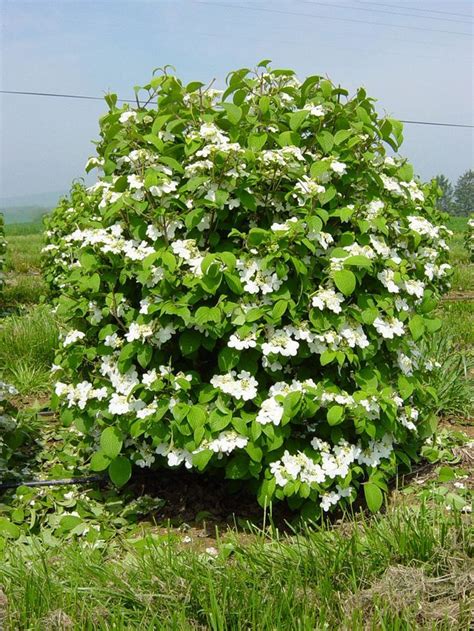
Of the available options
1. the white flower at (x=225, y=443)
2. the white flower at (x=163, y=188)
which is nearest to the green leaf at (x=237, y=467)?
the white flower at (x=225, y=443)

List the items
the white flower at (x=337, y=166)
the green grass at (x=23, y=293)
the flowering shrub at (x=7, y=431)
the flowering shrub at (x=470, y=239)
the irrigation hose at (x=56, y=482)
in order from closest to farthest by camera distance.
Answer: the white flower at (x=337, y=166) → the irrigation hose at (x=56, y=482) → the flowering shrub at (x=7, y=431) → the green grass at (x=23, y=293) → the flowering shrub at (x=470, y=239)

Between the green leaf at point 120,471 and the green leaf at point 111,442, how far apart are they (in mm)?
91

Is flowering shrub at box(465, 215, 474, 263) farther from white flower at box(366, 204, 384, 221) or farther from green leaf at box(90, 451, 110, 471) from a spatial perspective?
green leaf at box(90, 451, 110, 471)

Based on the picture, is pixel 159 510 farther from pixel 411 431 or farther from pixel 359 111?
pixel 359 111

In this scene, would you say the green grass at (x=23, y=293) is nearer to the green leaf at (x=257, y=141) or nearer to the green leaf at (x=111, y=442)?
the green leaf at (x=111, y=442)

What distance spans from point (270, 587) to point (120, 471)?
3.21 ft

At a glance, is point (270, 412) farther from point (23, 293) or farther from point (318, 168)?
point (23, 293)

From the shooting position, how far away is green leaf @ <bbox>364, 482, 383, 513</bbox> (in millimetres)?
2674

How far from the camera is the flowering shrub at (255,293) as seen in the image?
2572 mm

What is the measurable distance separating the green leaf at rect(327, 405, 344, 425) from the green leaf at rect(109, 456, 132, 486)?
0.86m

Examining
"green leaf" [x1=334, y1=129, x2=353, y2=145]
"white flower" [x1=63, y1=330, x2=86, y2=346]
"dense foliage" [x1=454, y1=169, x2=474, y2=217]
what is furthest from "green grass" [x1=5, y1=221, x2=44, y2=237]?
"dense foliage" [x1=454, y1=169, x2=474, y2=217]

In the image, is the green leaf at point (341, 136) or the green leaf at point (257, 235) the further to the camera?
the green leaf at point (341, 136)

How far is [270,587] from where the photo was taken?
6.72 ft

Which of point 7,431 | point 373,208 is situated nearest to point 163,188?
point 373,208
